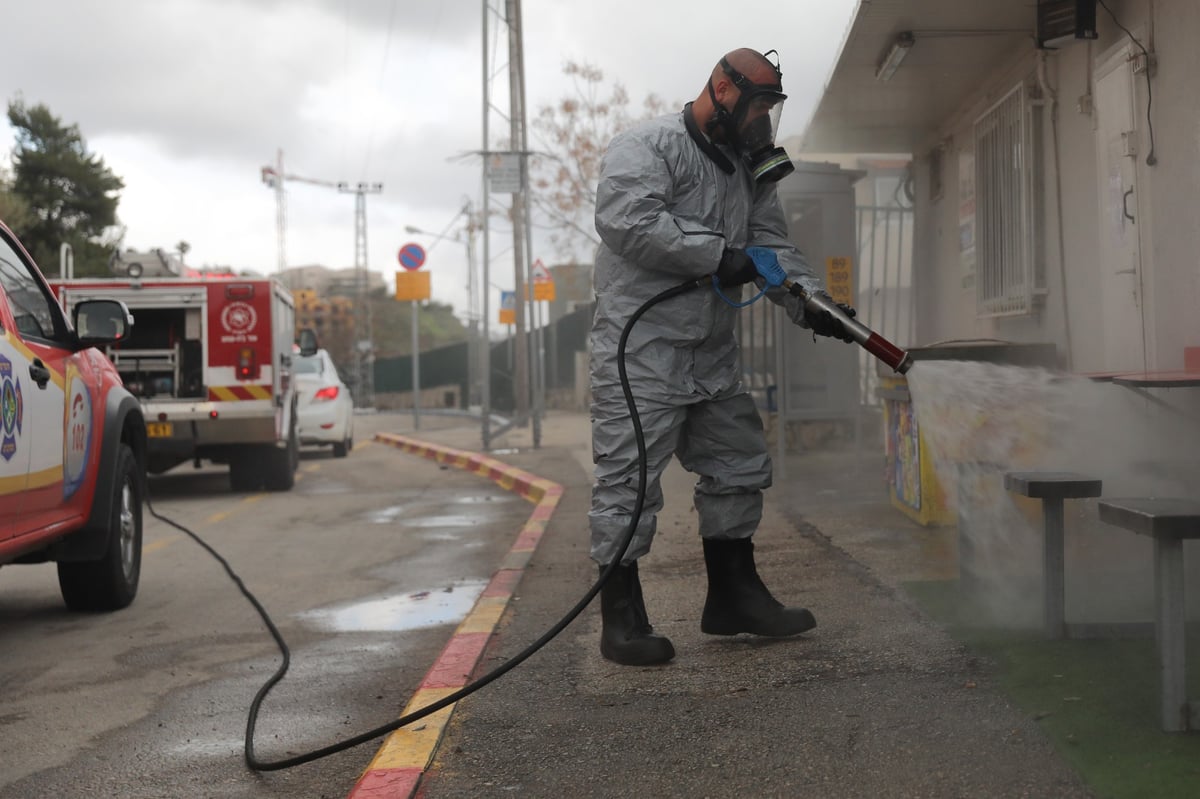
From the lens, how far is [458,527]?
947 centimetres

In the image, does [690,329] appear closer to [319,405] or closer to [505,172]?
Answer: [505,172]

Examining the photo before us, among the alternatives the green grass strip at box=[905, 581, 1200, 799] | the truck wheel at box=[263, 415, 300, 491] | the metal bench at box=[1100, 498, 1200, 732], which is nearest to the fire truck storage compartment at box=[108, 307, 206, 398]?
the truck wheel at box=[263, 415, 300, 491]

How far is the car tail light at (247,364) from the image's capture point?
39.8ft

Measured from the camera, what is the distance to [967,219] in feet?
30.8

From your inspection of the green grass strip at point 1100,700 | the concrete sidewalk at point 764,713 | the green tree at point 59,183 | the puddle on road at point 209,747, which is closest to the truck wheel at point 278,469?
the concrete sidewalk at point 764,713

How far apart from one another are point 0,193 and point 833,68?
43.1 metres

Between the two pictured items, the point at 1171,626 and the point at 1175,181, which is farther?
the point at 1175,181

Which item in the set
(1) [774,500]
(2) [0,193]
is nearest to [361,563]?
(1) [774,500]

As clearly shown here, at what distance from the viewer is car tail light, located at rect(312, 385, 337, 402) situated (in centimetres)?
1747

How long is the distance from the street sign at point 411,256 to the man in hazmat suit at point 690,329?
63.1ft

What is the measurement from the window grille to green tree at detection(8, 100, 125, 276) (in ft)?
160

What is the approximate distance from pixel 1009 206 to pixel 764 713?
5733 mm

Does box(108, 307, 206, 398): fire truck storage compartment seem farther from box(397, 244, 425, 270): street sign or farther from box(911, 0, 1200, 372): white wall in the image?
box(397, 244, 425, 270): street sign

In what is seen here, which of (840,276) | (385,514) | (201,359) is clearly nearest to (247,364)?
(201,359)
